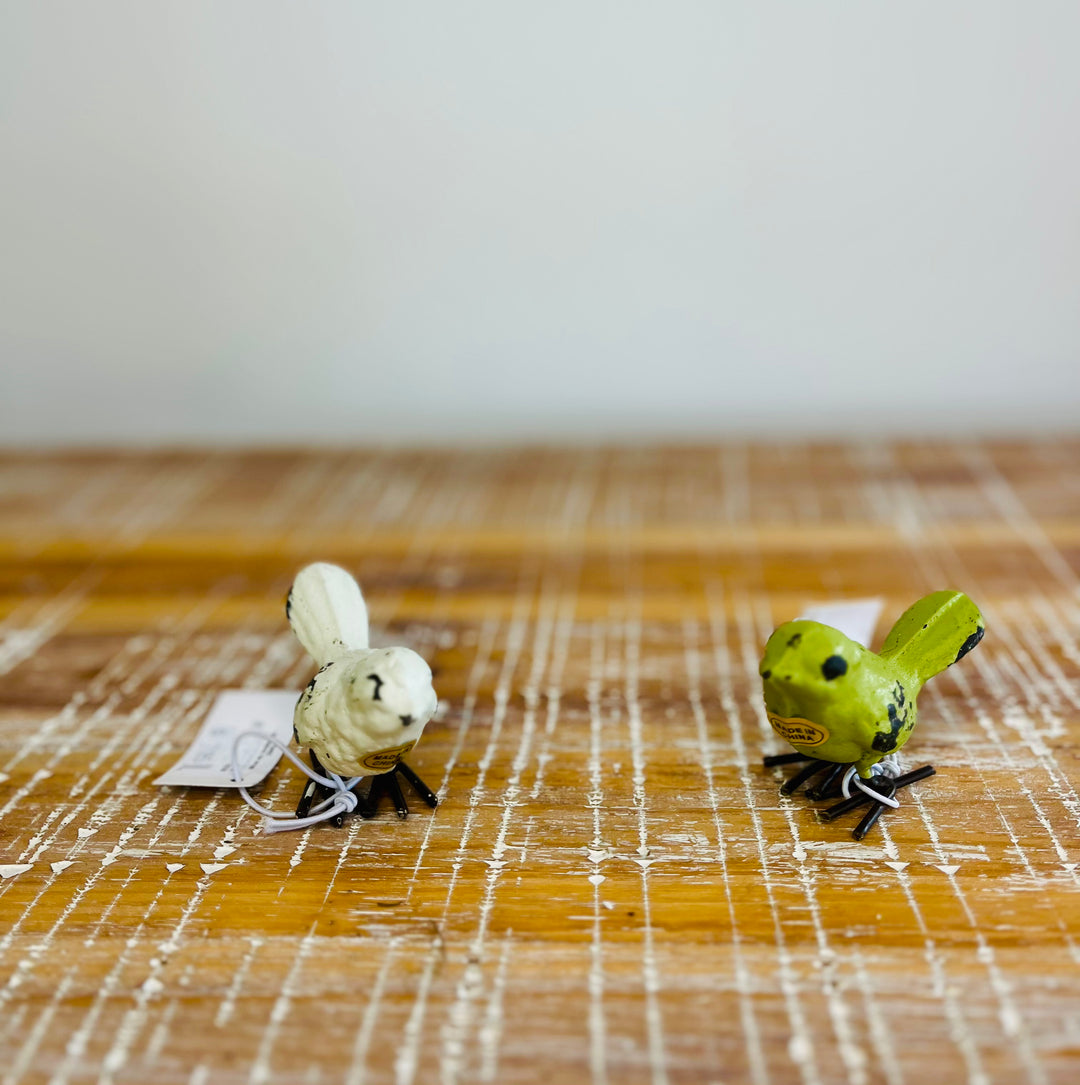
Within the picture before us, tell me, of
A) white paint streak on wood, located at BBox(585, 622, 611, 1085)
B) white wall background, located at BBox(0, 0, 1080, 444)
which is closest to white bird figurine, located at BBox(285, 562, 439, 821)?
white paint streak on wood, located at BBox(585, 622, 611, 1085)

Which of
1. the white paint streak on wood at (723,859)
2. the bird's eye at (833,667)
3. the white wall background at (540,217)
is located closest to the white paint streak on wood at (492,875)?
the white paint streak on wood at (723,859)

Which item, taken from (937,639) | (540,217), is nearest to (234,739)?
(937,639)

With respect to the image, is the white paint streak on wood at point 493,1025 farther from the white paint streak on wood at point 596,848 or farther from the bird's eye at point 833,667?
the bird's eye at point 833,667

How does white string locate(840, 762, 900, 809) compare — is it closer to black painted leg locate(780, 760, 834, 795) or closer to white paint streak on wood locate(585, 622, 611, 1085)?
black painted leg locate(780, 760, 834, 795)

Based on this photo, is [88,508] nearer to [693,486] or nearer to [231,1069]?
[693,486]

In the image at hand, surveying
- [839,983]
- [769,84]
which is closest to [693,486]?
[769,84]

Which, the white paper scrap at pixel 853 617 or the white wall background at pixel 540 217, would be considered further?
the white wall background at pixel 540 217
